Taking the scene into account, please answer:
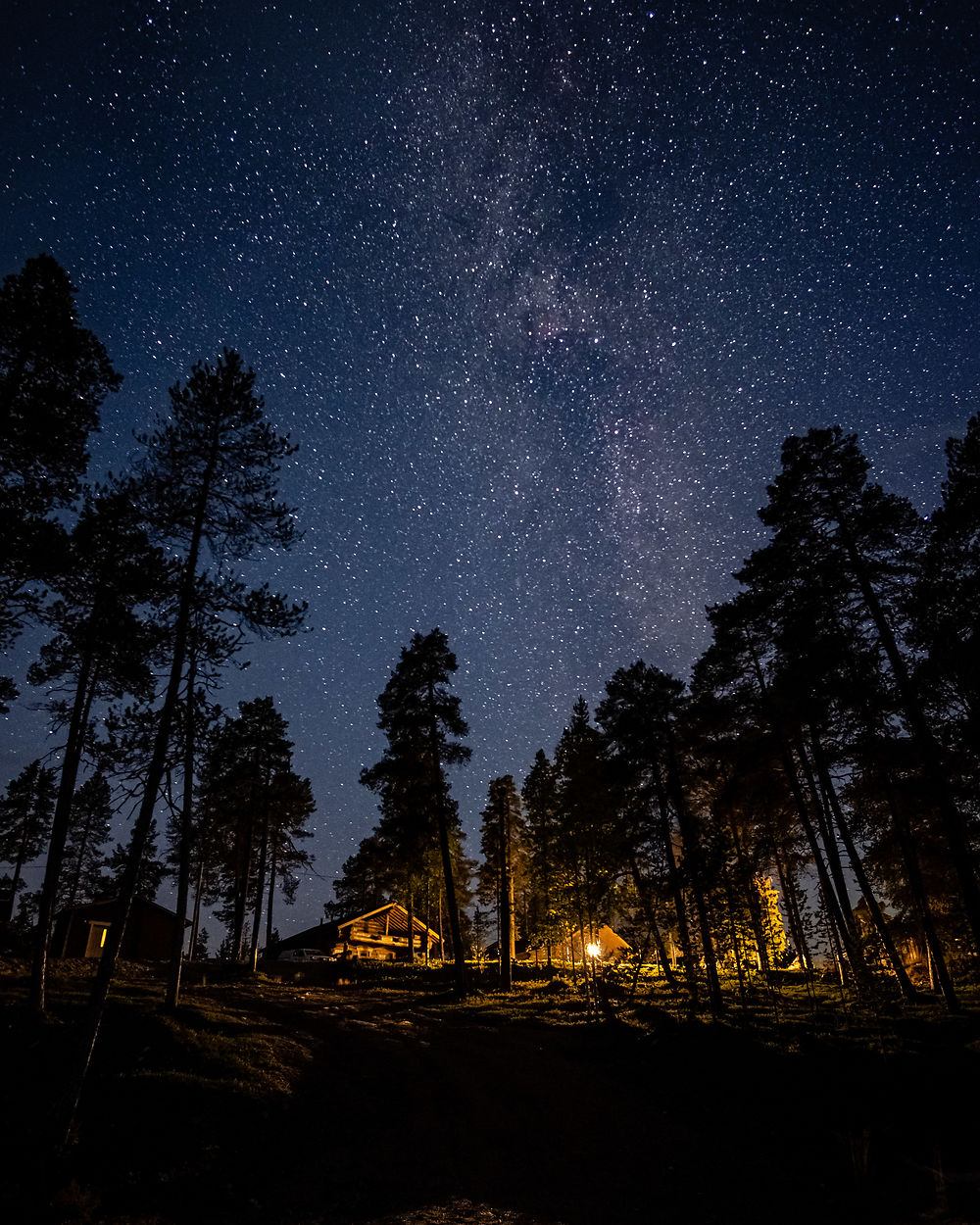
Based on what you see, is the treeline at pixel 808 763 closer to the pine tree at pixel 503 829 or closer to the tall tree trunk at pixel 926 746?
the tall tree trunk at pixel 926 746

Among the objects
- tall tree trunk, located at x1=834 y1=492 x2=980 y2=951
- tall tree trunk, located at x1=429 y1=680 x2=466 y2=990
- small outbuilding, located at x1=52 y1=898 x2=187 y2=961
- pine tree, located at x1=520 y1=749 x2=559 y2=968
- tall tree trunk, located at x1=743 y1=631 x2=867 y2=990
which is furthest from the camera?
small outbuilding, located at x1=52 y1=898 x2=187 y2=961

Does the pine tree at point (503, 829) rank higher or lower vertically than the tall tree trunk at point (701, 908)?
higher

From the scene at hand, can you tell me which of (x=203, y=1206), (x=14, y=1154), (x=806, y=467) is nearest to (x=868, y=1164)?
(x=203, y=1206)

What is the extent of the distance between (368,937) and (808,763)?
45.3 meters

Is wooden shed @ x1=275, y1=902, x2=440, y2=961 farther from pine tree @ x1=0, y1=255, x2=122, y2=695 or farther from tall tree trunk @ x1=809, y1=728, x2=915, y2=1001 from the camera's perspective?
pine tree @ x1=0, y1=255, x2=122, y2=695

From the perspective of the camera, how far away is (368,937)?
52.7 metres

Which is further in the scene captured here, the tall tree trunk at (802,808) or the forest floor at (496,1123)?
the tall tree trunk at (802,808)

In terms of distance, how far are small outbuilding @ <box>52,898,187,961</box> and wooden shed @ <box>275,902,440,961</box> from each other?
11.6 metres

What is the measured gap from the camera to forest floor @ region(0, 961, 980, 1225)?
8.02m

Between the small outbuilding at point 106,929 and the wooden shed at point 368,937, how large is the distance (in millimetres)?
11556

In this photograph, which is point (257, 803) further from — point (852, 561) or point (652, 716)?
point (852, 561)

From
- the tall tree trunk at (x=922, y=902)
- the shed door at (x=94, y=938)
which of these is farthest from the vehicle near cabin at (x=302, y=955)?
the tall tree trunk at (x=922, y=902)

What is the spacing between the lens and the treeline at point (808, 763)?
51.4 ft

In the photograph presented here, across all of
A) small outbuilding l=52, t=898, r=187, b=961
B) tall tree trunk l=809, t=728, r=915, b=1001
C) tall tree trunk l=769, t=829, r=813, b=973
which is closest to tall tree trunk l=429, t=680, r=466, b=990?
tall tree trunk l=769, t=829, r=813, b=973
